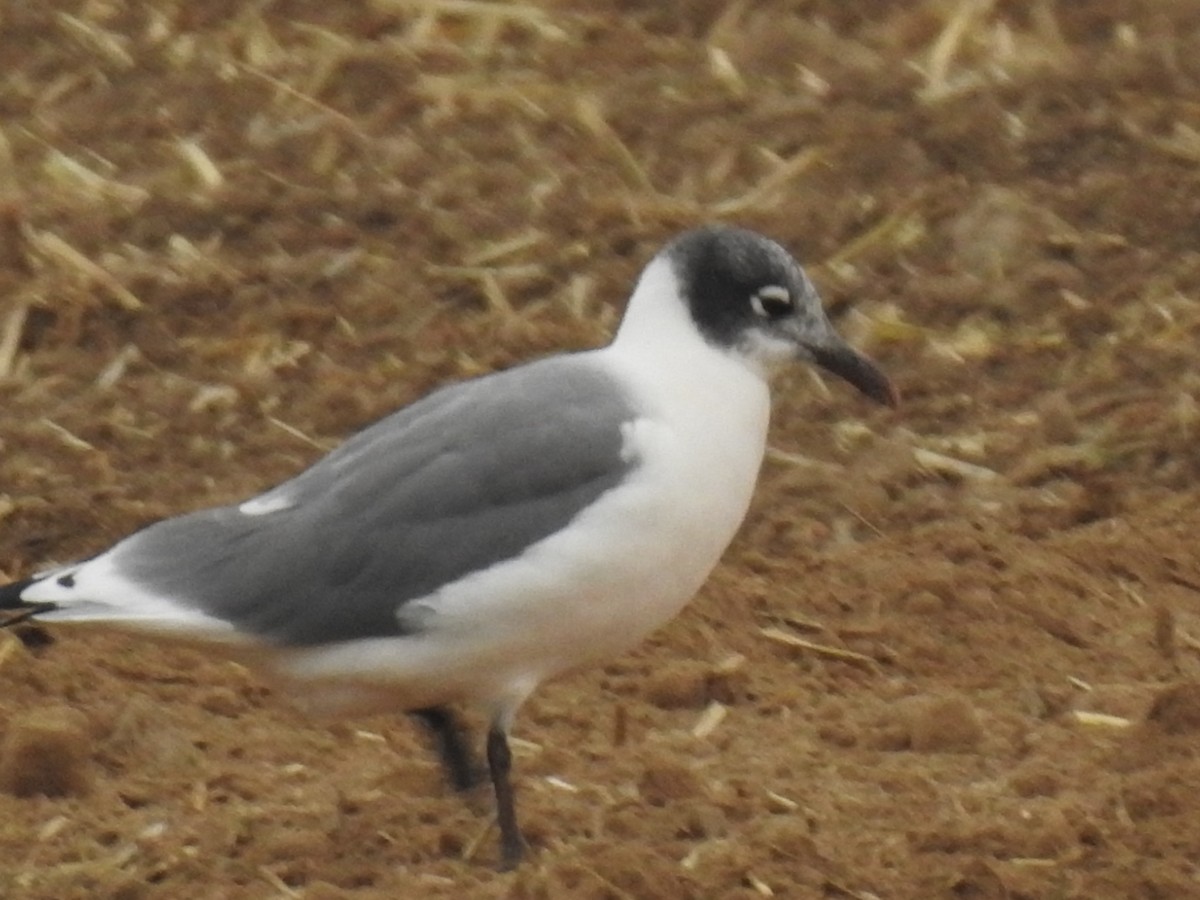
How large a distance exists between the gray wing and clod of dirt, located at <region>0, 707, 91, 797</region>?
51 centimetres

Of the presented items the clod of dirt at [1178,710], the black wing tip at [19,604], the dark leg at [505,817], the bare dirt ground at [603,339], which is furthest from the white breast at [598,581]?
the clod of dirt at [1178,710]

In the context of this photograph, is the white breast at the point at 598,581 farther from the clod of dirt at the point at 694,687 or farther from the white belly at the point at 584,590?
the clod of dirt at the point at 694,687

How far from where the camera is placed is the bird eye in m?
5.79

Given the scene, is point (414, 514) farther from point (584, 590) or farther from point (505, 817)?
point (505, 817)

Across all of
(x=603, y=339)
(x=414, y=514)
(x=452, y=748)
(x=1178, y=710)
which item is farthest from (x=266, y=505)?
(x=603, y=339)

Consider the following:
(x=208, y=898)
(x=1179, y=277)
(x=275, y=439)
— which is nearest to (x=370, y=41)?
(x=275, y=439)

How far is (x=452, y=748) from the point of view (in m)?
5.85

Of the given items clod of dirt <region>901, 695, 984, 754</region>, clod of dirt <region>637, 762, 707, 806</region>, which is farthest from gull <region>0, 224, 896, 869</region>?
clod of dirt <region>901, 695, 984, 754</region>

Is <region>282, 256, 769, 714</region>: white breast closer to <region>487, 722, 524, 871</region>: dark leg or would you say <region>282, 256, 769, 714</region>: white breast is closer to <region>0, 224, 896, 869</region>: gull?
<region>0, 224, 896, 869</region>: gull

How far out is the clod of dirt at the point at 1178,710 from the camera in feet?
19.1

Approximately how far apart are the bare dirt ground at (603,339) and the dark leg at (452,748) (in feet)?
0.28

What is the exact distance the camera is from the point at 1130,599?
701cm

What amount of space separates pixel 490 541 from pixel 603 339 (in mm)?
3000

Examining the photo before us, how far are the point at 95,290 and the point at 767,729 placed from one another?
3.24 metres
